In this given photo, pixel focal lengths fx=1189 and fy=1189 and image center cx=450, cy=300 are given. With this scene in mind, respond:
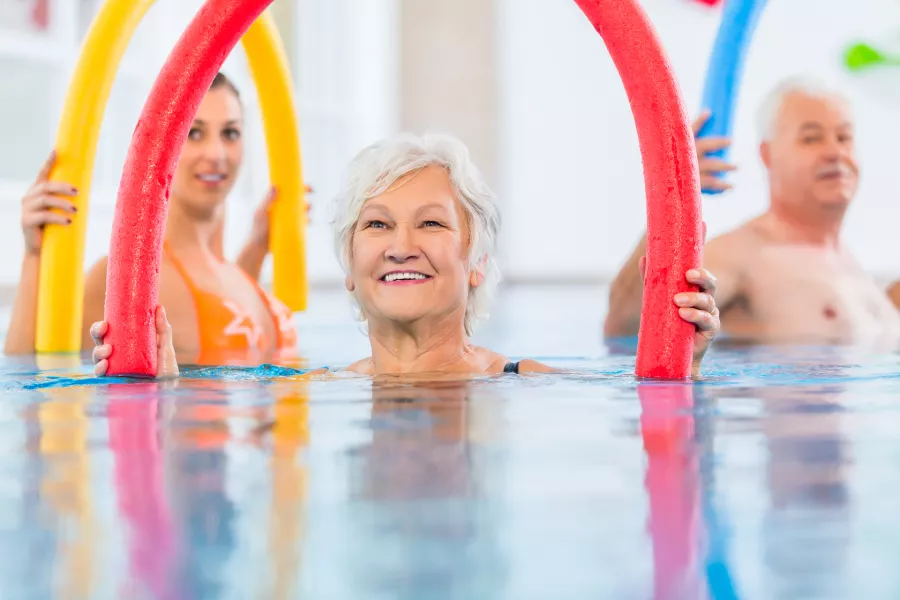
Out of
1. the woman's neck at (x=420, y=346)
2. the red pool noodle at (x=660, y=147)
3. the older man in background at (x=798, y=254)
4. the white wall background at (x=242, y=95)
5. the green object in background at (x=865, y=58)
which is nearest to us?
the red pool noodle at (x=660, y=147)

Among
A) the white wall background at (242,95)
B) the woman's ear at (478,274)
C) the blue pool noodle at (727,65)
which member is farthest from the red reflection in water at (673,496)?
the white wall background at (242,95)

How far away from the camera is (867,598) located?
0.82 metres

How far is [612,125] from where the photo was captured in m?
10.8

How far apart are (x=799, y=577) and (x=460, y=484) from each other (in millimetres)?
411

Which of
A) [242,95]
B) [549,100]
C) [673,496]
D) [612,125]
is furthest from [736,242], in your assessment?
[549,100]

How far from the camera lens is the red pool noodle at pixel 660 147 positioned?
2.05 meters

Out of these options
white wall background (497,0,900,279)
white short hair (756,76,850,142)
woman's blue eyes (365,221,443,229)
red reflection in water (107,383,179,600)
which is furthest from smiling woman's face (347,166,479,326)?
white wall background (497,0,900,279)

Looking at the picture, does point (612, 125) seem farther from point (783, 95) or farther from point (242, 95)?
point (783, 95)

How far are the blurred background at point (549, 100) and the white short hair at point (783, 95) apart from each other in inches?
228

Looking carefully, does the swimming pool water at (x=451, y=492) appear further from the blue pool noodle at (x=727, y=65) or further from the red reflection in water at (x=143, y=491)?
the blue pool noodle at (x=727, y=65)

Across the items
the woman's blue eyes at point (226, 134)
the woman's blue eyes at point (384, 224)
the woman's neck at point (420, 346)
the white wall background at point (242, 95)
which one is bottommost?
the woman's neck at point (420, 346)

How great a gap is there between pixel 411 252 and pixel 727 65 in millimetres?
1343

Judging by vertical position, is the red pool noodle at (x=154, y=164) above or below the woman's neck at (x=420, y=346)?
above

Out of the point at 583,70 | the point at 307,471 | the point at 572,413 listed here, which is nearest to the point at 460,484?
the point at 307,471
